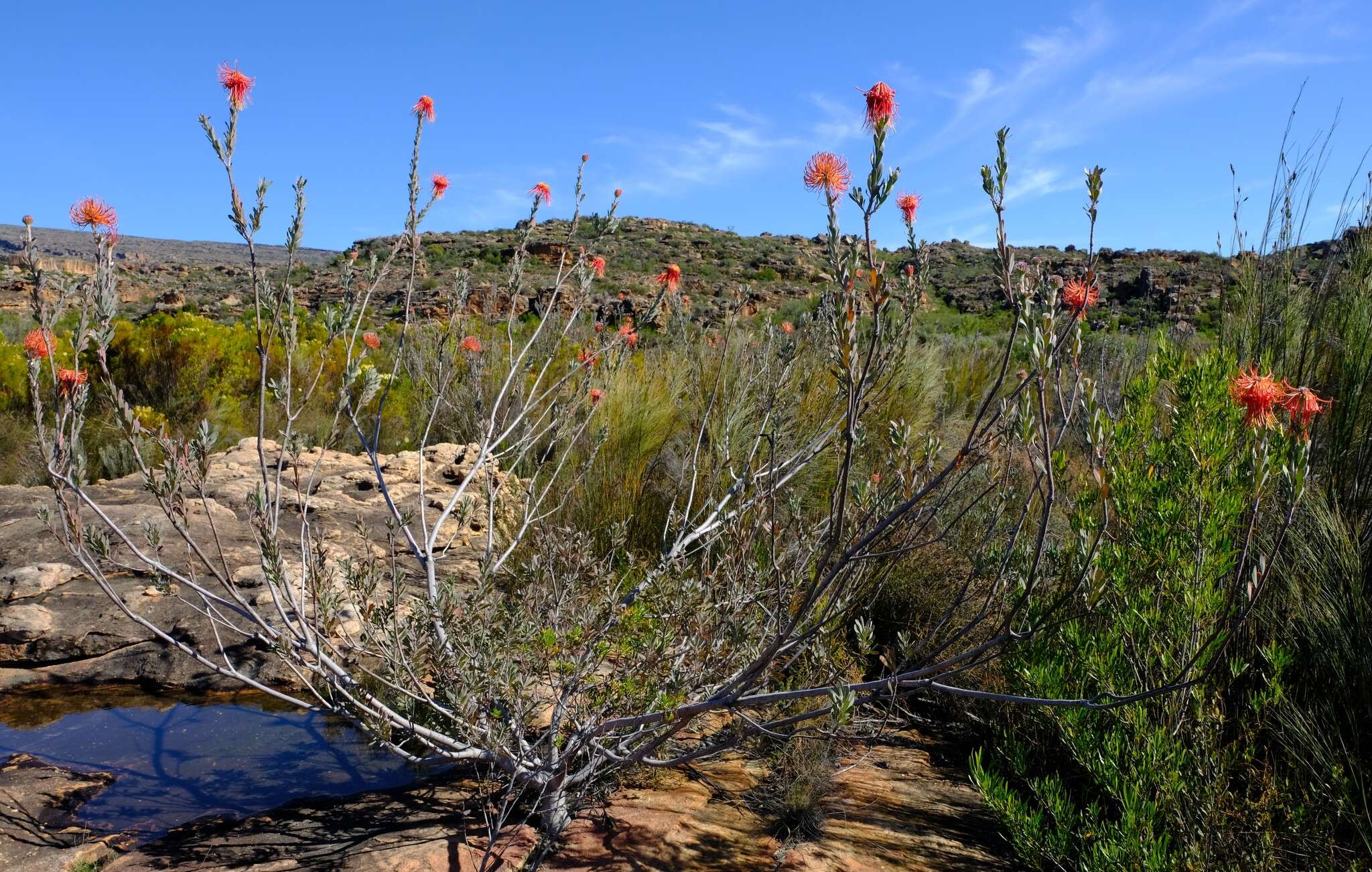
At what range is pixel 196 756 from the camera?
10.3 ft

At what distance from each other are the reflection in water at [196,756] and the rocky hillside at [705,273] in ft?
38.8

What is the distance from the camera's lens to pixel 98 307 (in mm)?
1976

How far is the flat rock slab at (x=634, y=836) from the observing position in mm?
2326

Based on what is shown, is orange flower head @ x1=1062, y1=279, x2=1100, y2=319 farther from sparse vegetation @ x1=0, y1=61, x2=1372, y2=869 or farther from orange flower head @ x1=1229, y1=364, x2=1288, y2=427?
orange flower head @ x1=1229, y1=364, x2=1288, y2=427

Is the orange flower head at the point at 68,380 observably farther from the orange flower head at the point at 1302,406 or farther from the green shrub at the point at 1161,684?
the orange flower head at the point at 1302,406

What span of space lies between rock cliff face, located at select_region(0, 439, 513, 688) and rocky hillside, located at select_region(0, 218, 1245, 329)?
9526 millimetres

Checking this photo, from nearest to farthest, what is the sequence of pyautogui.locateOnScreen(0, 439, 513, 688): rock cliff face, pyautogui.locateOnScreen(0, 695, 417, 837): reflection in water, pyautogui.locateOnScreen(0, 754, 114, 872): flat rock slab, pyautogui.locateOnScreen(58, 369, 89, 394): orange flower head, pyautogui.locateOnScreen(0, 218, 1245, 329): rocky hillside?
1. pyautogui.locateOnScreen(58, 369, 89, 394): orange flower head
2. pyautogui.locateOnScreen(0, 754, 114, 872): flat rock slab
3. pyautogui.locateOnScreen(0, 695, 417, 837): reflection in water
4. pyautogui.locateOnScreen(0, 439, 513, 688): rock cliff face
5. pyautogui.locateOnScreen(0, 218, 1245, 329): rocky hillside

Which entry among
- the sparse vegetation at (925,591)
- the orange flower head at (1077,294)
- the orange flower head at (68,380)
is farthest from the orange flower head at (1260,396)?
the orange flower head at (68,380)

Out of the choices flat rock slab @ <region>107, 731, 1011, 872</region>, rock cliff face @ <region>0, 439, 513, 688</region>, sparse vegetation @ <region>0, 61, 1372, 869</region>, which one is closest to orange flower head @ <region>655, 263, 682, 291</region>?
sparse vegetation @ <region>0, 61, 1372, 869</region>

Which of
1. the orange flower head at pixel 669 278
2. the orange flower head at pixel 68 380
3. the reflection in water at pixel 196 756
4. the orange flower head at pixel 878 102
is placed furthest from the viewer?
the orange flower head at pixel 669 278

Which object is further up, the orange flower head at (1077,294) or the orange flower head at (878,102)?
the orange flower head at (878,102)

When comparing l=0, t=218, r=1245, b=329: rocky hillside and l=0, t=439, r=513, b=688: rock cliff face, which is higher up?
l=0, t=218, r=1245, b=329: rocky hillside

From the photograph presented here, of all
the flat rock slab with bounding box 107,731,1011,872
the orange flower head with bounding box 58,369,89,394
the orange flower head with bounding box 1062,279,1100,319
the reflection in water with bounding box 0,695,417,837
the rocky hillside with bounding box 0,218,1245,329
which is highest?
the rocky hillside with bounding box 0,218,1245,329

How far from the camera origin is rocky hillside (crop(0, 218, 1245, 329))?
21.5m
